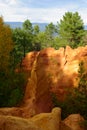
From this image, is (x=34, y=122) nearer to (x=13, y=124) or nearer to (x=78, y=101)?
(x=13, y=124)

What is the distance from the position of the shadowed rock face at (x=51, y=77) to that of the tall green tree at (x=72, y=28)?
2524 centimetres

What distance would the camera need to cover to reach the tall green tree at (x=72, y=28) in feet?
204

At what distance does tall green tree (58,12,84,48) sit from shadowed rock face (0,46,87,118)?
82.8 feet

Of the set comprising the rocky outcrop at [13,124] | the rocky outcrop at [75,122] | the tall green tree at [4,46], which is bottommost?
the rocky outcrop at [75,122]

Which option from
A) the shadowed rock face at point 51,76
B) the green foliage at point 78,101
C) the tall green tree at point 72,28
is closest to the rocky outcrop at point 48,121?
the green foliage at point 78,101

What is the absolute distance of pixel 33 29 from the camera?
74.4 m

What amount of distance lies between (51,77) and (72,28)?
28923 mm

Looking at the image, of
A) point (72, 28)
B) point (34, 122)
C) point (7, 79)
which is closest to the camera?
point (34, 122)

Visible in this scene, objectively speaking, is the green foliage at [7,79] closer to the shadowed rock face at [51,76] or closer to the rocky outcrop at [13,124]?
the shadowed rock face at [51,76]

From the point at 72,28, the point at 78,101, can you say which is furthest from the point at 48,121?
the point at 72,28

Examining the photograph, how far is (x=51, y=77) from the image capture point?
3500 centimetres

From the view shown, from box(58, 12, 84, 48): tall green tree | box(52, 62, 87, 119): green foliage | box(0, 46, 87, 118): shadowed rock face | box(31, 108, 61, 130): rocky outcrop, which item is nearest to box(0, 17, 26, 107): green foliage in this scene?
box(0, 46, 87, 118): shadowed rock face

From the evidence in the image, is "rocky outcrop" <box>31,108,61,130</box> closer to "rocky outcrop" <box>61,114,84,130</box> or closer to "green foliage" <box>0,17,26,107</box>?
"rocky outcrop" <box>61,114,84,130</box>

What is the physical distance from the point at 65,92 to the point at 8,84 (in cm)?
543
